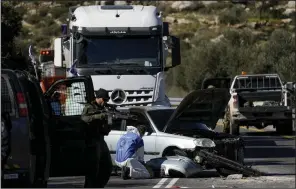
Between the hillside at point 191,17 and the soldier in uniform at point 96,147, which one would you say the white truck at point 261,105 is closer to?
the soldier in uniform at point 96,147

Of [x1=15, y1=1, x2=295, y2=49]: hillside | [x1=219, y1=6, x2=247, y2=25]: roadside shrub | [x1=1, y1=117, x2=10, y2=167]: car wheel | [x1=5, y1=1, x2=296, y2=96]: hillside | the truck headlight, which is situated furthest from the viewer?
[x1=219, y1=6, x2=247, y2=25]: roadside shrub

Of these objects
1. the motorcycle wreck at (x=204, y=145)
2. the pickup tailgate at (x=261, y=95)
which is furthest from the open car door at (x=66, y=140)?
the pickup tailgate at (x=261, y=95)

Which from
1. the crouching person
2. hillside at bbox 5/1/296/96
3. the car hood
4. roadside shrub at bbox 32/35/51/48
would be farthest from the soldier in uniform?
roadside shrub at bbox 32/35/51/48

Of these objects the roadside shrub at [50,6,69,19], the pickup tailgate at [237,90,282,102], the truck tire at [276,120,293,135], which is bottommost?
the truck tire at [276,120,293,135]

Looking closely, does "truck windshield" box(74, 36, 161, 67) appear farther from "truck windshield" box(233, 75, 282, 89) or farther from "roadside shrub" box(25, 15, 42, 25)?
"roadside shrub" box(25, 15, 42, 25)

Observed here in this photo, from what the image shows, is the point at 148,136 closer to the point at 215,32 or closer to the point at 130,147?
the point at 130,147

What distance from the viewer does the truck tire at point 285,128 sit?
90.8 feet

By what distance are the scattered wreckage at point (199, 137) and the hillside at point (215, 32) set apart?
95.1 ft

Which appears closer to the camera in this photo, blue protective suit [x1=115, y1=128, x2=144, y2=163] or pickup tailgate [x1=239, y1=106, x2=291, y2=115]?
blue protective suit [x1=115, y1=128, x2=144, y2=163]

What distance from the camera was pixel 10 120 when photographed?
8859 millimetres

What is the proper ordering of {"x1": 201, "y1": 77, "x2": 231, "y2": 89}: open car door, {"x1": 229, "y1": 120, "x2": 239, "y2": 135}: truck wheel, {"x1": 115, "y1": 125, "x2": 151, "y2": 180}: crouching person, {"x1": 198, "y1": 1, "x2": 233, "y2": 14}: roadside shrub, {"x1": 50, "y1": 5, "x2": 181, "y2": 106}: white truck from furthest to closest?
{"x1": 198, "y1": 1, "x2": 233, "y2": 14}: roadside shrub
{"x1": 201, "y1": 77, "x2": 231, "y2": 89}: open car door
{"x1": 229, "y1": 120, "x2": 239, "y2": 135}: truck wheel
{"x1": 50, "y1": 5, "x2": 181, "y2": 106}: white truck
{"x1": 115, "y1": 125, "x2": 151, "y2": 180}: crouching person

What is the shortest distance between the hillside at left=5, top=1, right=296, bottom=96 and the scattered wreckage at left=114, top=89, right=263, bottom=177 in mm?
28980

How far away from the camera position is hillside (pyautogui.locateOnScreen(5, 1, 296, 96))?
5112 centimetres

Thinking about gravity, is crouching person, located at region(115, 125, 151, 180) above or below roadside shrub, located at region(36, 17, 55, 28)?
below
